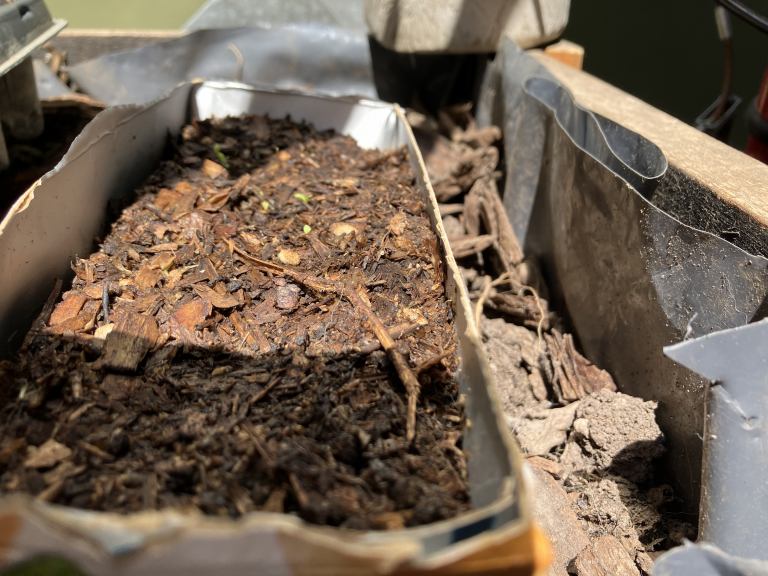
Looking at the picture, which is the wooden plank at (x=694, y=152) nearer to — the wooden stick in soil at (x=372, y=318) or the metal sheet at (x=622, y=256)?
the metal sheet at (x=622, y=256)

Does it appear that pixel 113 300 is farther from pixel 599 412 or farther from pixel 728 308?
pixel 728 308

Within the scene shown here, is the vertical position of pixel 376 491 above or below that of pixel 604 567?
above

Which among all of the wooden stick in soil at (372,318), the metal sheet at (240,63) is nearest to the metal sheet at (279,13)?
the metal sheet at (240,63)

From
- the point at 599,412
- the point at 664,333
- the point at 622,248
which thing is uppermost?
the point at 622,248

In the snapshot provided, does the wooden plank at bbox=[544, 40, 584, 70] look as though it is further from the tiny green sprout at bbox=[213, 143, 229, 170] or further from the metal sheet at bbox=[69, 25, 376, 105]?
the tiny green sprout at bbox=[213, 143, 229, 170]

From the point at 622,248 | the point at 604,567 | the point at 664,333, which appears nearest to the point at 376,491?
the point at 604,567

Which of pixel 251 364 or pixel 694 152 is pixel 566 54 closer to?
pixel 694 152
